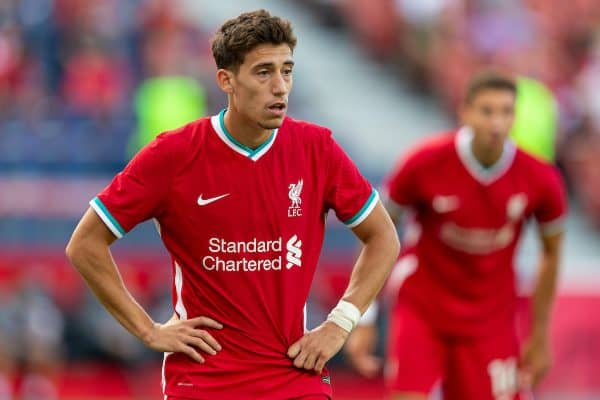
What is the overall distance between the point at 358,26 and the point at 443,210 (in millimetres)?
11902

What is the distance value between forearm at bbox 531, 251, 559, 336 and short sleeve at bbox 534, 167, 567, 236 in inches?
6.7

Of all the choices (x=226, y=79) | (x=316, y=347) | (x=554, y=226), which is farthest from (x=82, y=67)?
(x=316, y=347)

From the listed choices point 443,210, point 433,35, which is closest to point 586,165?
point 433,35

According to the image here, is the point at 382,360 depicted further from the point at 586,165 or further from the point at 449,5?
the point at 449,5

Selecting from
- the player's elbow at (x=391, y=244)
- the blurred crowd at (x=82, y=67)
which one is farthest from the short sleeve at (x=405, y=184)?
the blurred crowd at (x=82, y=67)

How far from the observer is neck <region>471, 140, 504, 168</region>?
8758 mm

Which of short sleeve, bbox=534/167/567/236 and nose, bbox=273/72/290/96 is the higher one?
nose, bbox=273/72/290/96

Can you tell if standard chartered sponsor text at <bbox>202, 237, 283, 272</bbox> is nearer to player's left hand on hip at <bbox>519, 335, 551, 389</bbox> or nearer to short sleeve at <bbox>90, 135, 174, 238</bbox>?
short sleeve at <bbox>90, 135, 174, 238</bbox>

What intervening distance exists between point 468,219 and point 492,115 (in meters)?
0.63

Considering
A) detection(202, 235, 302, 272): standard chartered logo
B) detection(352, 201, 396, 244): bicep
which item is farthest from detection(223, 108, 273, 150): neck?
detection(352, 201, 396, 244): bicep

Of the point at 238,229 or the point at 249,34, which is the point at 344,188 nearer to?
the point at 238,229

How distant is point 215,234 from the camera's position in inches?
254

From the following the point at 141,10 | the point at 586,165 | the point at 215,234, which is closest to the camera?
the point at 215,234

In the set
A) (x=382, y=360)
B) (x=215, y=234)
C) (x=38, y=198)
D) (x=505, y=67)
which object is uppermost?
(x=505, y=67)
